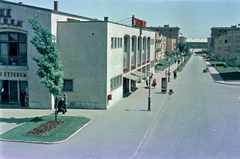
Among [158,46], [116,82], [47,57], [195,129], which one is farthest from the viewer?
[158,46]

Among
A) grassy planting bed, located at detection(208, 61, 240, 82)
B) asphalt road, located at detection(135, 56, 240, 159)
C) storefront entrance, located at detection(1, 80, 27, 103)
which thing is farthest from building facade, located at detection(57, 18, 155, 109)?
grassy planting bed, located at detection(208, 61, 240, 82)

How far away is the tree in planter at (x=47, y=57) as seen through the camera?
17120 millimetres

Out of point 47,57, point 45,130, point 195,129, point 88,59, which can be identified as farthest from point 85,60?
point 195,129

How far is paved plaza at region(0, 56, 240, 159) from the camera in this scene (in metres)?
13.6

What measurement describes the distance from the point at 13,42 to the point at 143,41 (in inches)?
845

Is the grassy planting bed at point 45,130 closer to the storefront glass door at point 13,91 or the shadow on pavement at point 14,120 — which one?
the shadow on pavement at point 14,120

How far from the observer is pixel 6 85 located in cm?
2428

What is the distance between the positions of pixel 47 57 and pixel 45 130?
183 inches

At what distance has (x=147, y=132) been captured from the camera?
1683cm

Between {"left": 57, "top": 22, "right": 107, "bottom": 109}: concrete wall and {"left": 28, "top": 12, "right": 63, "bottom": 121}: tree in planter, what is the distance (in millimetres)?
5126

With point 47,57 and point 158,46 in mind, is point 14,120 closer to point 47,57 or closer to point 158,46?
point 47,57

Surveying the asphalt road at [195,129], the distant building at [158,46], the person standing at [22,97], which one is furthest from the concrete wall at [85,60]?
the distant building at [158,46]

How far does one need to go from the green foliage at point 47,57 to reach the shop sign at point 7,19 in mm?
6274

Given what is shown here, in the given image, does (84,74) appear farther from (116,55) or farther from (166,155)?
Answer: (166,155)
